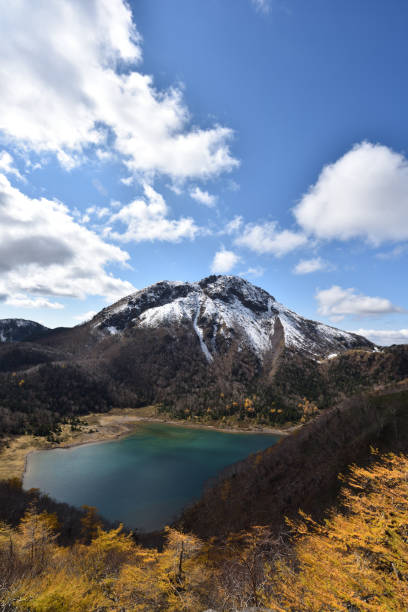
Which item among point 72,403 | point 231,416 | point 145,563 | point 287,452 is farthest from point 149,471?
point 72,403

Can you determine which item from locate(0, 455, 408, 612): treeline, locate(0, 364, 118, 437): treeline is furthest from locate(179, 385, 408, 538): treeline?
locate(0, 364, 118, 437): treeline

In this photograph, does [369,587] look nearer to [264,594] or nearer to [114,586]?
[264,594]

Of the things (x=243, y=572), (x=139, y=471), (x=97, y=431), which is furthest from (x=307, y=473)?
(x=97, y=431)

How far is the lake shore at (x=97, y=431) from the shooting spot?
91.0 metres

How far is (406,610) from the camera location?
12.2m

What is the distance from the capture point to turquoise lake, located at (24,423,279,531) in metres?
61.6

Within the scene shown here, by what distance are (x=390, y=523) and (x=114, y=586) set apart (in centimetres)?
2481

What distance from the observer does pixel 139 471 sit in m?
84.9

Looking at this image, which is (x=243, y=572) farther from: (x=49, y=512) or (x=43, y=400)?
(x=43, y=400)

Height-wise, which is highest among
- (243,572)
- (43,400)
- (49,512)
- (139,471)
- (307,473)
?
Answer: (307,473)

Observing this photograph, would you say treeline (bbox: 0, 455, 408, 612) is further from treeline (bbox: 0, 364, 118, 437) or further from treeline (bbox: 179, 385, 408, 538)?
treeline (bbox: 0, 364, 118, 437)

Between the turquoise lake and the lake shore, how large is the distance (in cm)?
463

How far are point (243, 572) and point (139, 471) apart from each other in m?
74.3

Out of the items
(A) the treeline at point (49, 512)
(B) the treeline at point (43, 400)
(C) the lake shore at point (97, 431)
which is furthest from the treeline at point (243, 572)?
(B) the treeline at point (43, 400)
